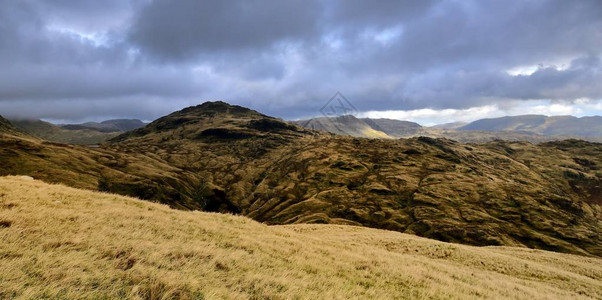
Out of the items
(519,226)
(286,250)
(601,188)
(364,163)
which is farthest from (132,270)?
(601,188)

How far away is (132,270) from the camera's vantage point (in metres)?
9.46

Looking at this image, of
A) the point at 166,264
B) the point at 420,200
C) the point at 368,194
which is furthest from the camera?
the point at 368,194

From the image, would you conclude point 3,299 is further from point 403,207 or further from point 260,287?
point 403,207

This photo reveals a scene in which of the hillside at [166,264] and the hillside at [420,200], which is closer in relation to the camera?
the hillside at [166,264]

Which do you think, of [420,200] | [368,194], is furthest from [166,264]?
[368,194]

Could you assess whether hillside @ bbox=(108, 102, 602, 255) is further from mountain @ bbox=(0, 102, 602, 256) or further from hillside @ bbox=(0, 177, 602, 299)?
hillside @ bbox=(0, 177, 602, 299)

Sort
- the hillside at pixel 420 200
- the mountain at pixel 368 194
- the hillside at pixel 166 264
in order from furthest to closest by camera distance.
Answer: the hillside at pixel 420 200
the mountain at pixel 368 194
the hillside at pixel 166 264

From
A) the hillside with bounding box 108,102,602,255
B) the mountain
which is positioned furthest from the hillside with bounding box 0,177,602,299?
the mountain

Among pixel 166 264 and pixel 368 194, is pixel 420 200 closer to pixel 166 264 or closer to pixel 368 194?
pixel 368 194

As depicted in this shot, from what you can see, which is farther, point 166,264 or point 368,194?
point 368,194

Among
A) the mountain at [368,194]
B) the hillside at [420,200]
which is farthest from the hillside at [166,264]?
the mountain at [368,194]

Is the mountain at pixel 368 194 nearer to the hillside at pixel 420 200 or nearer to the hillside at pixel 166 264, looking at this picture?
the hillside at pixel 420 200

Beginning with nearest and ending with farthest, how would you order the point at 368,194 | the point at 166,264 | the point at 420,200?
the point at 166,264 → the point at 420,200 → the point at 368,194

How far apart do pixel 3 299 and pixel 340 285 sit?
35.0 ft
